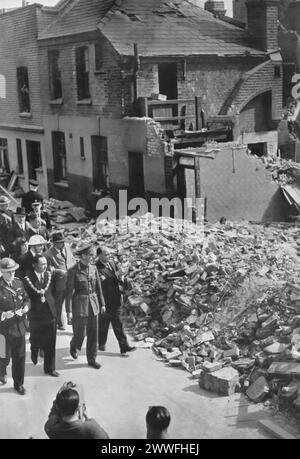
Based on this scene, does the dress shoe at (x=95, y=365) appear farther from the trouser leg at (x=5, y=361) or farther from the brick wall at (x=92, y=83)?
the brick wall at (x=92, y=83)

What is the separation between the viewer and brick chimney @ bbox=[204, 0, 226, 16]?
16969 millimetres

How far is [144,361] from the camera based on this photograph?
26.9ft

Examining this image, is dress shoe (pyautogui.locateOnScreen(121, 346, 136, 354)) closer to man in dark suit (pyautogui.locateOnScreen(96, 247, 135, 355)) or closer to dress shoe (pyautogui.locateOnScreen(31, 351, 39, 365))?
man in dark suit (pyautogui.locateOnScreen(96, 247, 135, 355))

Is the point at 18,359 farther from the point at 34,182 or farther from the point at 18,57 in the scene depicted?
the point at 18,57

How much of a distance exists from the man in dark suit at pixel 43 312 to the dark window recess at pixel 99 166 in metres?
A: 8.90

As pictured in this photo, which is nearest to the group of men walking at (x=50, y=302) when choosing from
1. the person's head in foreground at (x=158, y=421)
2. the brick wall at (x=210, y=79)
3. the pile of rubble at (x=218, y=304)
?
the pile of rubble at (x=218, y=304)

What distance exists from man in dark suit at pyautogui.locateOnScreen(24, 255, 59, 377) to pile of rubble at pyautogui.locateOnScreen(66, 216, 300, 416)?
5.31ft

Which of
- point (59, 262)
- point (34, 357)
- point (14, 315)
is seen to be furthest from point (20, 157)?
point (14, 315)

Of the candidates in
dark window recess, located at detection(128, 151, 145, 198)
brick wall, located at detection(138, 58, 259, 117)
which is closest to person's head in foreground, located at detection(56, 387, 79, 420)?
dark window recess, located at detection(128, 151, 145, 198)

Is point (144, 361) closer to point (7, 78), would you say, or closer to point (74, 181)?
point (74, 181)

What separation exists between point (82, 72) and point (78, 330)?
969 cm

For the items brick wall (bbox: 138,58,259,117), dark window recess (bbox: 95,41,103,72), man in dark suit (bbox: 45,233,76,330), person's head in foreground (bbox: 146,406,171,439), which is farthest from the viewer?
brick wall (bbox: 138,58,259,117)

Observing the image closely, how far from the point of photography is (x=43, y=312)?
25.0 feet

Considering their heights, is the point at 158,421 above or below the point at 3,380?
above
